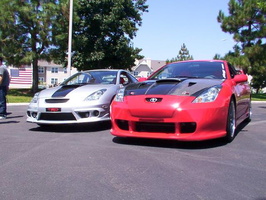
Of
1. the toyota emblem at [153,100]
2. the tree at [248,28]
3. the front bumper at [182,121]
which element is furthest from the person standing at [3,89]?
the tree at [248,28]

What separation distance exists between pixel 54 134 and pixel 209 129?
2.89 metres

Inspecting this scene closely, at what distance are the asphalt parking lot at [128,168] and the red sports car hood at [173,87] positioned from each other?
0.80 metres

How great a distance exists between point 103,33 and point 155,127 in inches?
830

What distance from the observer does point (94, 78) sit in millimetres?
6941

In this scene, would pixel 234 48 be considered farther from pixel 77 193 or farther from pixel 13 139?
pixel 77 193

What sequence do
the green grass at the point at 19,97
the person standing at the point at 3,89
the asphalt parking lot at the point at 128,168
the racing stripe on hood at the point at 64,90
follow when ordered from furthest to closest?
the green grass at the point at 19,97 < the person standing at the point at 3,89 < the racing stripe on hood at the point at 64,90 < the asphalt parking lot at the point at 128,168

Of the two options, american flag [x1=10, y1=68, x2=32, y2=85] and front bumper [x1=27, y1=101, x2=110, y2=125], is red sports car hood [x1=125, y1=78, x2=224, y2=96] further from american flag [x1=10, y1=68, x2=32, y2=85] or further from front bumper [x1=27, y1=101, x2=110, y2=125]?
american flag [x1=10, y1=68, x2=32, y2=85]

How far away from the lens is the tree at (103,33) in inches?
951

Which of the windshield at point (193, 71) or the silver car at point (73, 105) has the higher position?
the windshield at point (193, 71)

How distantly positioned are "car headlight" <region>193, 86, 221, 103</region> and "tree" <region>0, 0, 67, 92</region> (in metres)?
16.4

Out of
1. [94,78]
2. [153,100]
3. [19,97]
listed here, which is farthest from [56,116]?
[19,97]

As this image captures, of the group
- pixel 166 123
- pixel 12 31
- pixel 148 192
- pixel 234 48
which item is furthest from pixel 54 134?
pixel 234 48

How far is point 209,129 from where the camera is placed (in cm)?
420

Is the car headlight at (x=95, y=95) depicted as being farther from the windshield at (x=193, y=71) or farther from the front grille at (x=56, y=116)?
the windshield at (x=193, y=71)
